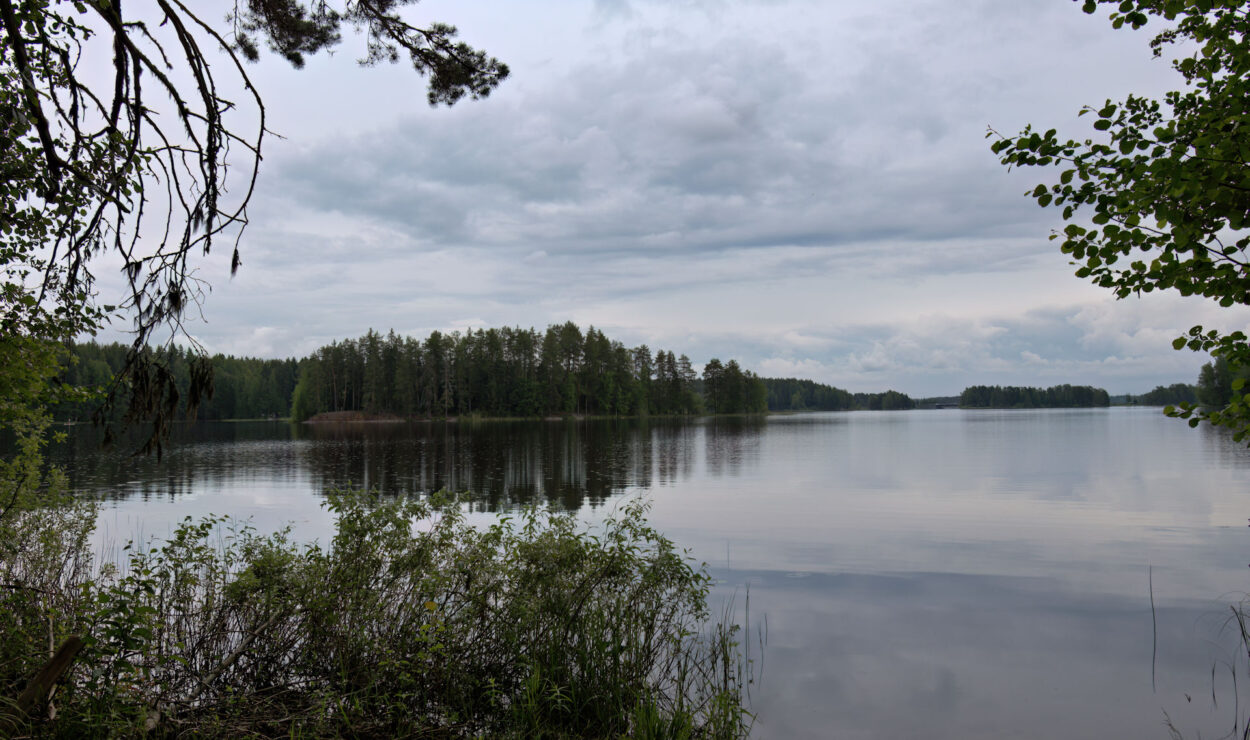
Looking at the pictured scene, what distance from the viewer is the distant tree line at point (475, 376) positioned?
102 m

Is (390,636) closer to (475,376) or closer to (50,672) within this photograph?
(50,672)

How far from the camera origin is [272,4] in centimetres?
638

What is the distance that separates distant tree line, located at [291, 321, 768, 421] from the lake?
67104mm

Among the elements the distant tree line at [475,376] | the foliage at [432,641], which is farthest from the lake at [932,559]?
the distant tree line at [475,376]

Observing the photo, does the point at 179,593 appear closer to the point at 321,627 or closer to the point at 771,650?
the point at 321,627

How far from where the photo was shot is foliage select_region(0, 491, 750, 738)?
605cm

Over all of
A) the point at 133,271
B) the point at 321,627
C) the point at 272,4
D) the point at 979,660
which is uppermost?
the point at 272,4

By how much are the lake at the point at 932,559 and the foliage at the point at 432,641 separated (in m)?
1.64

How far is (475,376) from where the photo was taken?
103375 millimetres

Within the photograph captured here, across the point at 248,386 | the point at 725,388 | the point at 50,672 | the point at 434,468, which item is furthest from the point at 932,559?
the point at 248,386

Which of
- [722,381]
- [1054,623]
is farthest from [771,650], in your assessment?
[722,381]

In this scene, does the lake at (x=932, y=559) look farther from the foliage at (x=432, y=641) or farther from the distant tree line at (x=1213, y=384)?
the distant tree line at (x=1213, y=384)

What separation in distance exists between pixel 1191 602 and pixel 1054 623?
3.04 metres

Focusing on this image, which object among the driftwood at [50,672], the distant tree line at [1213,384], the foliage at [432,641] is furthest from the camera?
the distant tree line at [1213,384]
